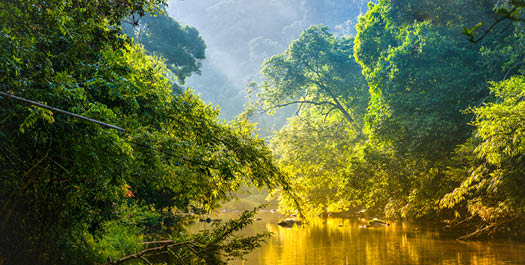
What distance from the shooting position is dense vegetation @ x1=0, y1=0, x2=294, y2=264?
5.02 metres

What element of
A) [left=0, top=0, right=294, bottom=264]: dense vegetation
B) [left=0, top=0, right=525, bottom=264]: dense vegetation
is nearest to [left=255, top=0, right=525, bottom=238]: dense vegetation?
[left=0, top=0, right=525, bottom=264]: dense vegetation

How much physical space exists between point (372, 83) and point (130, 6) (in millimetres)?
15377

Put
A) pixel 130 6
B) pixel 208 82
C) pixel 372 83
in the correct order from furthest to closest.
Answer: pixel 208 82, pixel 372 83, pixel 130 6

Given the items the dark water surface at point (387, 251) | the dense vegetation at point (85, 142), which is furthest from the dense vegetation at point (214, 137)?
the dark water surface at point (387, 251)

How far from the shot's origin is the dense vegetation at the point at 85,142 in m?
5.02

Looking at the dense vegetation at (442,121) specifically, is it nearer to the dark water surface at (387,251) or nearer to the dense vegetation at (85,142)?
the dark water surface at (387,251)

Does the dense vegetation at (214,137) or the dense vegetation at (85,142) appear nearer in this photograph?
the dense vegetation at (85,142)

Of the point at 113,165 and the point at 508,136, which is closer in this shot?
the point at 113,165

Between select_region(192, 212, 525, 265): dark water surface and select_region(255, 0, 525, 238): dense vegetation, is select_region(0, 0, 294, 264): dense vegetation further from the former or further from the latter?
select_region(255, 0, 525, 238): dense vegetation

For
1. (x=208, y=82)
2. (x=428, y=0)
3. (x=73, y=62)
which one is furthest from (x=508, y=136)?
(x=208, y=82)

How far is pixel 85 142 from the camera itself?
199 inches

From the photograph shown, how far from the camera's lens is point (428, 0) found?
59.9ft

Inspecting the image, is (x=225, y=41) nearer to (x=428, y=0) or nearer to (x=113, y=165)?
(x=428, y=0)

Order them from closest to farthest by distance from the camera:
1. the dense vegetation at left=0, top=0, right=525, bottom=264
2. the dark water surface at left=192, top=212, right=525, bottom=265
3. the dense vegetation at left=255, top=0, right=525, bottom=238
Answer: the dense vegetation at left=0, top=0, right=525, bottom=264, the dense vegetation at left=255, top=0, right=525, bottom=238, the dark water surface at left=192, top=212, right=525, bottom=265
